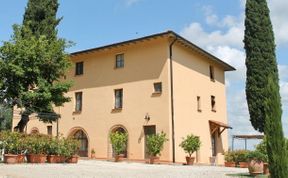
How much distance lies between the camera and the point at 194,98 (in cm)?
2692

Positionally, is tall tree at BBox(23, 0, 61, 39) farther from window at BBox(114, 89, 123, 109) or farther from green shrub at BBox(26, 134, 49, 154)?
green shrub at BBox(26, 134, 49, 154)

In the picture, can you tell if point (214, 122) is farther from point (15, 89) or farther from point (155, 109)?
point (15, 89)

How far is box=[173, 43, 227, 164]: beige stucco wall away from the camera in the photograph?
81.8 feet

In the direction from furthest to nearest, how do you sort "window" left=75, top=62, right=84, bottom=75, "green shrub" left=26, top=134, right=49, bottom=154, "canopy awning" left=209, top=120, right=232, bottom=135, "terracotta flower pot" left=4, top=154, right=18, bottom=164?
"window" left=75, top=62, right=84, bottom=75 < "canopy awning" left=209, top=120, right=232, bottom=135 < "green shrub" left=26, top=134, right=49, bottom=154 < "terracotta flower pot" left=4, top=154, right=18, bottom=164

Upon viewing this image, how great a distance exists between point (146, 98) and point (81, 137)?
6180 mm

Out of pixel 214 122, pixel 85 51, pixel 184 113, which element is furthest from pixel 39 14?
pixel 214 122

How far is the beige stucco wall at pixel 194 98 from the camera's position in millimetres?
24923

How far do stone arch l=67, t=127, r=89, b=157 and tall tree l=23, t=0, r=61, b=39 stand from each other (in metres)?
7.22

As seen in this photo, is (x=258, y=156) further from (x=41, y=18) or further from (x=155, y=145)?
(x=41, y=18)

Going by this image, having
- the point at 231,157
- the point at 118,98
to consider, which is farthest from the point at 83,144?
the point at 231,157

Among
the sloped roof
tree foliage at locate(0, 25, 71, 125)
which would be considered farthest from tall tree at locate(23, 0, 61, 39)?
the sloped roof

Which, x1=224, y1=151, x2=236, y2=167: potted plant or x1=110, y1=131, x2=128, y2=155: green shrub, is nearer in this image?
x1=224, y1=151, x2=236, y2=167: potted plant

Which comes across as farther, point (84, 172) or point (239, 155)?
point (239, 155)

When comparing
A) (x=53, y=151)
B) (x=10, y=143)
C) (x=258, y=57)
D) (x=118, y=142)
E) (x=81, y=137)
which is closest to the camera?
(x=10, y=143)
